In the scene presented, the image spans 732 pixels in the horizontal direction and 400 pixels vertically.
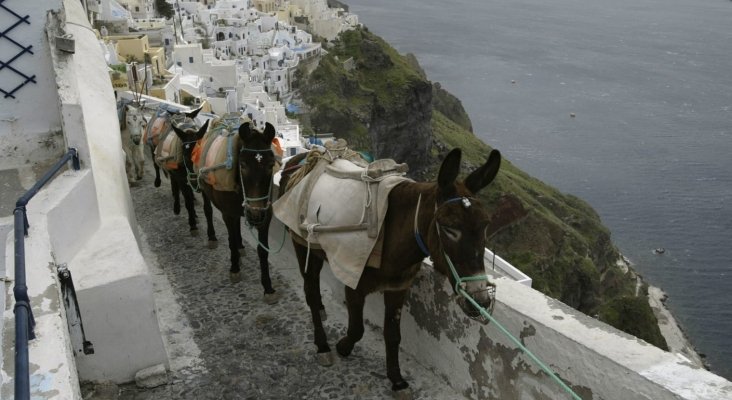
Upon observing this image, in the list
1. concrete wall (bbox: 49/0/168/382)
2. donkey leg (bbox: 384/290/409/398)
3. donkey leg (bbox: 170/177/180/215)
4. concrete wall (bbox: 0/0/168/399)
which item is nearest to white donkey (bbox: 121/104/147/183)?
donkey leg (bbox: 170/177/180/215)

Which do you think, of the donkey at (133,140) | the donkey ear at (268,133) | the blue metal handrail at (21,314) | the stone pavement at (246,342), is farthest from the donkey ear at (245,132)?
the donkey at (133,140)

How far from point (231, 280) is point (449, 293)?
11.6 feet

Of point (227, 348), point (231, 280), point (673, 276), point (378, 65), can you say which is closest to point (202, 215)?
point (231, 280)

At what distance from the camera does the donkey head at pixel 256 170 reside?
6.46 meters

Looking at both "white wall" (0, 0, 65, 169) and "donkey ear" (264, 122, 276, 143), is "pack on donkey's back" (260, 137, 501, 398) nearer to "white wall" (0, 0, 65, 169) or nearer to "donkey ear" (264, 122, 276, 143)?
"donkey ear" (264, 122, 276, 143)

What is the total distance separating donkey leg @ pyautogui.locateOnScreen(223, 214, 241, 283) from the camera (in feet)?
25.1

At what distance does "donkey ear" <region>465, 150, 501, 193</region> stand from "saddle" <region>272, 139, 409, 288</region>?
78cm

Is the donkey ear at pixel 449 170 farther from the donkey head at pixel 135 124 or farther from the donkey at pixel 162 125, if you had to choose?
the donkey head at pixel 135 124

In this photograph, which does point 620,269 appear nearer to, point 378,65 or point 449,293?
point 378,65

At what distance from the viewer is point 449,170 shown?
3984 mm

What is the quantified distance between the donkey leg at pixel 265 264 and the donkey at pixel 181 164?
→ 168 cm

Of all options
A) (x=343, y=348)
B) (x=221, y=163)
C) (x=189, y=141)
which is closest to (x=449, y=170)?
(x=343, y=348)

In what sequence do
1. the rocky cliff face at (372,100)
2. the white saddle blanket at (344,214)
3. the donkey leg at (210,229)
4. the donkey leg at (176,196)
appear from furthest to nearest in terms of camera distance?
the rocky cliff face at (372,100)
the donkey leg at (176,196)
the donkey leg at (210,229)
the white saddle blanket at (344,214)

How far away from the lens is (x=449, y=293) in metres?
5.20
